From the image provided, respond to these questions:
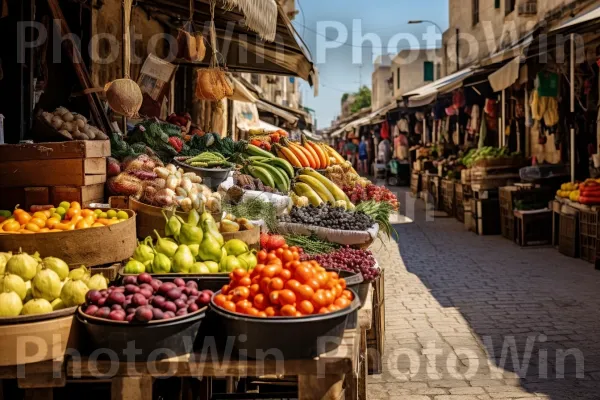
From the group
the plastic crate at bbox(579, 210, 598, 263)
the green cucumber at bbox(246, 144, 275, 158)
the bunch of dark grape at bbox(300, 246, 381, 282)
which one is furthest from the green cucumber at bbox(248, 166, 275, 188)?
the plastic crate at bbox(579, 210, 598, 263)

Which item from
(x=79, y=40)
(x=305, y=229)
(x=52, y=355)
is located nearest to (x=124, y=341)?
(x=52, y=355)

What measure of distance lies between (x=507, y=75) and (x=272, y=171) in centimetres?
626

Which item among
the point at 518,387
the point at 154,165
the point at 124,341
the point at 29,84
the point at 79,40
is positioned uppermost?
the point at 79,40

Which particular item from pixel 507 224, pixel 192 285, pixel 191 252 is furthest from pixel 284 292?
pixel 507 224

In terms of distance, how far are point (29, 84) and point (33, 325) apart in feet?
13.0

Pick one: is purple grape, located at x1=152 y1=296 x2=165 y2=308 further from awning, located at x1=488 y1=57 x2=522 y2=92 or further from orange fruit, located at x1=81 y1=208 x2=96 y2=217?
awning, located at x1=488 y1=57 x2=522 y2=92

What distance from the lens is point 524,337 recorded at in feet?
19.2

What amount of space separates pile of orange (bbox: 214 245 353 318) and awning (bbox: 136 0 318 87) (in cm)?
619

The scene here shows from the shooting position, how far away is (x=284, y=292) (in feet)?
8.87

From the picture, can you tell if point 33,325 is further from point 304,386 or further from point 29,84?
point 29,84

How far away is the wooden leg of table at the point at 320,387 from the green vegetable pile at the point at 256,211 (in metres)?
2.49

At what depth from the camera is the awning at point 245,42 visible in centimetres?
905

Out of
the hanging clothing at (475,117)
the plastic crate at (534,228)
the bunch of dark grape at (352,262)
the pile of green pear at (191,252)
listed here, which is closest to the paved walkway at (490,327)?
the plastic crate at (534,228)

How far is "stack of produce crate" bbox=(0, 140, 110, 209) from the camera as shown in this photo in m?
4.34
